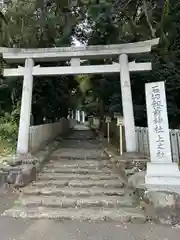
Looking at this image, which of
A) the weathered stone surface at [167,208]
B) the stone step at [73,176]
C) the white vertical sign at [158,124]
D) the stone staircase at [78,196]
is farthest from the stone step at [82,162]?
the weathered stone surface at [167,208]

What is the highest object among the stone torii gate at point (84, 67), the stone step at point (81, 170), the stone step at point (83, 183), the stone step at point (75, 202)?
the stone torii gate at point (84, 67)

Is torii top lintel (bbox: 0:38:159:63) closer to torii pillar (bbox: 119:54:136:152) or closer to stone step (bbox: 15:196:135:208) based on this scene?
torii pillar (bbox: 119:54:136:152)

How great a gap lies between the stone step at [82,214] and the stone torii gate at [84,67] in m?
3.63

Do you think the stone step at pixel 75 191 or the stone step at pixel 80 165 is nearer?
the stone step at pixel 75 191

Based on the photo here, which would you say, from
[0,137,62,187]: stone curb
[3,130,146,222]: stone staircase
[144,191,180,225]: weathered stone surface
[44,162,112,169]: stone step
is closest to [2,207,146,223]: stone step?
[3,130,146,222]: stone staircase

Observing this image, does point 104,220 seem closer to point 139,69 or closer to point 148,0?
point 139,69

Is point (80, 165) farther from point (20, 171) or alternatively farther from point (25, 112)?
point (25, 112)

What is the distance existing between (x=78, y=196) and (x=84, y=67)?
4844 mm

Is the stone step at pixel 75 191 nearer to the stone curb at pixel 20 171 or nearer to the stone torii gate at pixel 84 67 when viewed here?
the stone curb at pixel 20 171

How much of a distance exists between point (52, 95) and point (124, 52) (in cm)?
553

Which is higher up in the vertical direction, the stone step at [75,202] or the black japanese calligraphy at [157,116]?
the black japanese calligraphy at [157,116]

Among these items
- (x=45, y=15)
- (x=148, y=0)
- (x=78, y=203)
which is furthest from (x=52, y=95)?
(x=78, y=203)

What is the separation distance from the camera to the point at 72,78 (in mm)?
17594

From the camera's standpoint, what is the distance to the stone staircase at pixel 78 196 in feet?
16.9
